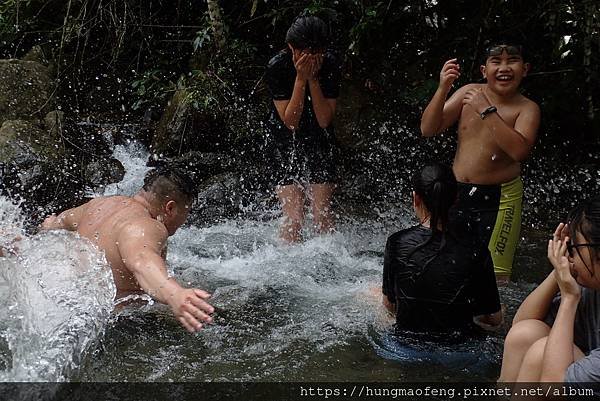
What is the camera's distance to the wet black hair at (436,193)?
3.16 m

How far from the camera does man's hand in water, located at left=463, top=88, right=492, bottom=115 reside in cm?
419

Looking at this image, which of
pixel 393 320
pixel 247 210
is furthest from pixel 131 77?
pixel 393 320

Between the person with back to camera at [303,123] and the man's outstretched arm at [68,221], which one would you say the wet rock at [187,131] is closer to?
the person with back to camera at [303,123]

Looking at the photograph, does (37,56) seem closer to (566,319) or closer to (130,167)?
(130,167)

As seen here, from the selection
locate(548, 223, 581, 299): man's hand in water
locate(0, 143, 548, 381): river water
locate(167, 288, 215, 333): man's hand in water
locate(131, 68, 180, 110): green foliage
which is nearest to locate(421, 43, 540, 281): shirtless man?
locate(0, 143, 548, 381): river water

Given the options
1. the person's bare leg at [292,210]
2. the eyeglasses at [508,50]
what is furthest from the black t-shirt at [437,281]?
the person's bare leg at [292,210]

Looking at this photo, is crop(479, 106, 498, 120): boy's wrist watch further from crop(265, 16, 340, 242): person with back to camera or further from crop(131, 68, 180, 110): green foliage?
crop(131, 68, 180, 110): green foliage

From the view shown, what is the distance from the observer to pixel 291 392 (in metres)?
3.08

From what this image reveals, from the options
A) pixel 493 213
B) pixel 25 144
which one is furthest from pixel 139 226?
pixel 25 144

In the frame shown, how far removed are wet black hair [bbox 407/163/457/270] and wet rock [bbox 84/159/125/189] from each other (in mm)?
4560

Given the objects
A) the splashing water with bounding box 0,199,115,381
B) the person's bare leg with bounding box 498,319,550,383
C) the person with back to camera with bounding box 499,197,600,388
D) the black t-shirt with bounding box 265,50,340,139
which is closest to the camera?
the person with back to camera with bounding box 499,197,600,388

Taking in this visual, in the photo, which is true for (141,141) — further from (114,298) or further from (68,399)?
(68,399)

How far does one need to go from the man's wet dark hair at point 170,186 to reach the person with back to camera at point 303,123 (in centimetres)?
117

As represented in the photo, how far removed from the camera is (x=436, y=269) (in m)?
3.21
